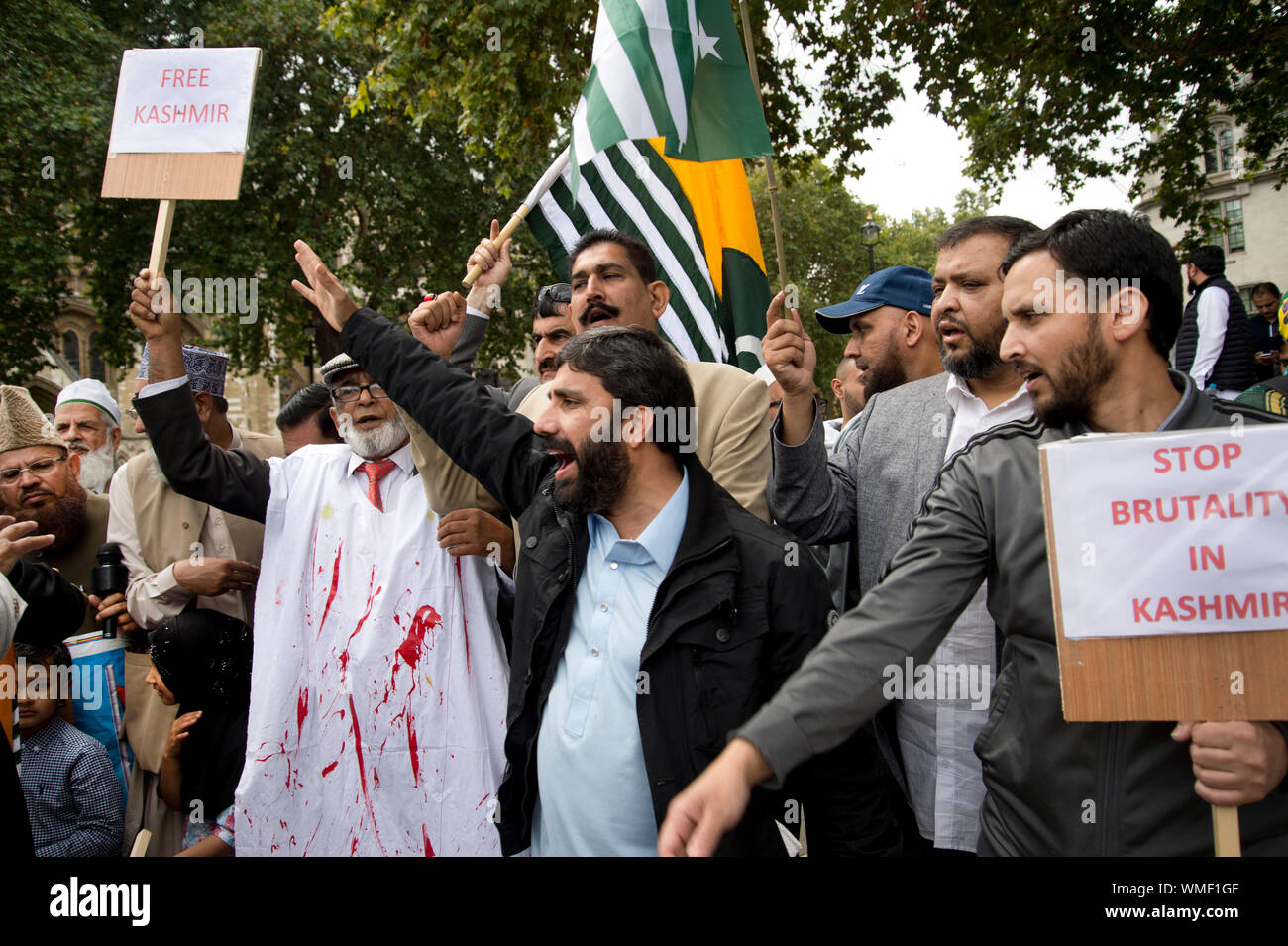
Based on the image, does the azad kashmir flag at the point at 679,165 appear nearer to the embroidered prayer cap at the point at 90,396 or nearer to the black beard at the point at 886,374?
the black beard at the point at 886,374

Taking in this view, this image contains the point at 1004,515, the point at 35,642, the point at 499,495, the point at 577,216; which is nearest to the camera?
the point at 1004,515

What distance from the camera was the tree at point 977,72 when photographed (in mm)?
8812

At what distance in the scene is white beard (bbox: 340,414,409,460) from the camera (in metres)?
3.75

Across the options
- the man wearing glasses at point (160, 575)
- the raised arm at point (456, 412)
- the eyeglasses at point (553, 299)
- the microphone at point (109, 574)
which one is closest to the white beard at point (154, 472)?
the man wearing glasses at point (160, 575)

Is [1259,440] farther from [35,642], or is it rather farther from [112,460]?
[112,460]

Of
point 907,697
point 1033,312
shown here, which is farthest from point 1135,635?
point 907,697

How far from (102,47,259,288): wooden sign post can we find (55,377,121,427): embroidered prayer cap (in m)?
Answer: 1.93

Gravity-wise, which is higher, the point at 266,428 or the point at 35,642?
the point at 266,428

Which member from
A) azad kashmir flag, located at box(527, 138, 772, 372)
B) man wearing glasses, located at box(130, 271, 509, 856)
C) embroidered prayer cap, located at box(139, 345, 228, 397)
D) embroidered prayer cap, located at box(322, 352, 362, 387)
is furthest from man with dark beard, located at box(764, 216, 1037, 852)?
embroidered prayer cap, located at box(139, 345, 228, 397)

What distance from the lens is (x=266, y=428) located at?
3378 cm

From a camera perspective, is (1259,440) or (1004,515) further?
(1004,515)
